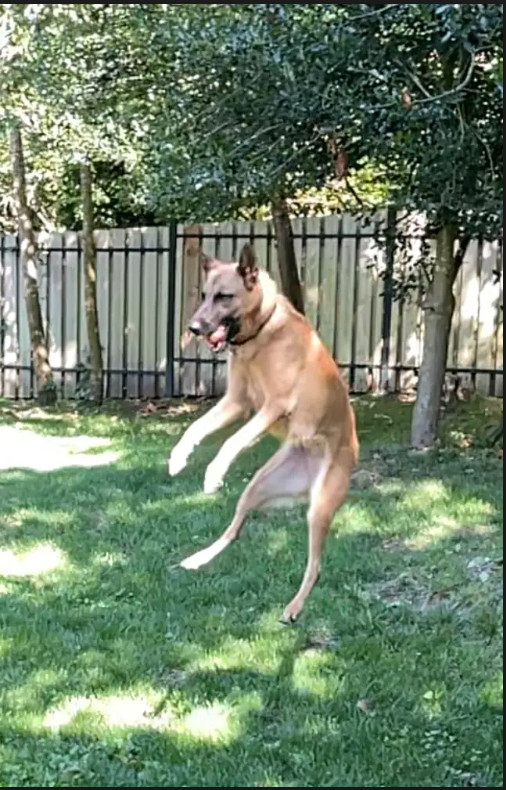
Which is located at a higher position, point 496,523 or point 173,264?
point 173,264

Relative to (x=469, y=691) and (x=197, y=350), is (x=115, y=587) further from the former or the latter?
(x=197, y=350)

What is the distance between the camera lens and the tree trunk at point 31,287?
909 centimetres

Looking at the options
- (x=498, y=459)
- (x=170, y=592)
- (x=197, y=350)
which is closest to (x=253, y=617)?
(x=170, y=592)

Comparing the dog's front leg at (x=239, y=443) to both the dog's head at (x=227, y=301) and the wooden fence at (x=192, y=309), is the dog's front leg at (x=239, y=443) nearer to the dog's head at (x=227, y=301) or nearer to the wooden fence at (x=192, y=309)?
the dog's head at (x=227, y=301)

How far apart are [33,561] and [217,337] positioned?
290 centimetres

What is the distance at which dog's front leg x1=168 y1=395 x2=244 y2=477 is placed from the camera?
2.05m

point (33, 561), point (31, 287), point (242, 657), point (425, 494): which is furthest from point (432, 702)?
point (31, 287)

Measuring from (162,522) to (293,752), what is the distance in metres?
2.15

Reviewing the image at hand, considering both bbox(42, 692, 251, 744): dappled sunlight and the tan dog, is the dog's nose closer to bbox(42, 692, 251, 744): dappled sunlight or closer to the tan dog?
the tan dog

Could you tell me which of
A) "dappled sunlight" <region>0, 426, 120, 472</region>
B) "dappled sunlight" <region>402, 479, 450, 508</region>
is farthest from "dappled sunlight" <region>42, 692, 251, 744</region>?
"dappled sunlight" <region>0, 426, 120, 472</region>

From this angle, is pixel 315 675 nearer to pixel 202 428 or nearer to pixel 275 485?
pixel 275 485

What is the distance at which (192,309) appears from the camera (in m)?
8.93

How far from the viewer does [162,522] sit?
4945 millimetres

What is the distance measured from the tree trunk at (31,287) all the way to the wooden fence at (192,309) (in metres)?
0.38
